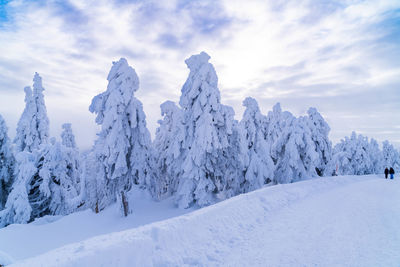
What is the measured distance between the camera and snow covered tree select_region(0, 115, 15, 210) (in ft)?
74.5

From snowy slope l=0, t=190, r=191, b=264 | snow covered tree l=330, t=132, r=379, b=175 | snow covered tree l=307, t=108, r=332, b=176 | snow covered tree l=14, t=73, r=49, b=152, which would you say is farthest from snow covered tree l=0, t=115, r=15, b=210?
snow covered tree l=330, t=132, r=379, b=175

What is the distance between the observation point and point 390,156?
4334cm

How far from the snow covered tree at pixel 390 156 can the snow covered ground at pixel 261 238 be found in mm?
39151

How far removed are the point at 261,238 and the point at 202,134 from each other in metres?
11.8

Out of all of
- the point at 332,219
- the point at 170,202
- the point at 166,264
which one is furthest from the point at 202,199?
the point at 166,264

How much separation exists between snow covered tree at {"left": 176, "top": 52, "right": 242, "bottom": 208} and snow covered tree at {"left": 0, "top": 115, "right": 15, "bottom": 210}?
17670 millimetres

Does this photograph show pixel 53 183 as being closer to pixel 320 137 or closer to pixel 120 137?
pixel 120 137

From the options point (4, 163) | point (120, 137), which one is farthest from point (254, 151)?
point (4, 163)

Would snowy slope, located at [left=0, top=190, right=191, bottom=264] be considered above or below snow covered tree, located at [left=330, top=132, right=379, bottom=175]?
below

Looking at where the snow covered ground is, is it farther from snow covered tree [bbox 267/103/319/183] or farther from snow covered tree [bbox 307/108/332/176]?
snow covered tree [bbox 307/108/332/176]

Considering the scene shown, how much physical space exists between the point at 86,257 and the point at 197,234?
3204 millimetres

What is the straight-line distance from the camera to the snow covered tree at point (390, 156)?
4311 centimetres

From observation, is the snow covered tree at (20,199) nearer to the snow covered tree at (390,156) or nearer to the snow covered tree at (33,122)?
the snow covered tree at (33,122)

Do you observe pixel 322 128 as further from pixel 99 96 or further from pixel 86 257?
pixel 86 257
